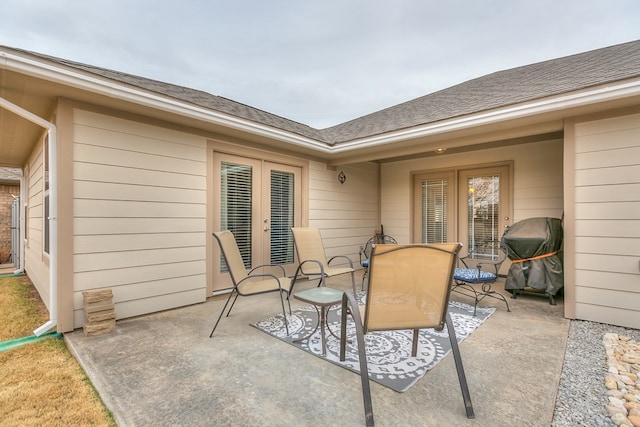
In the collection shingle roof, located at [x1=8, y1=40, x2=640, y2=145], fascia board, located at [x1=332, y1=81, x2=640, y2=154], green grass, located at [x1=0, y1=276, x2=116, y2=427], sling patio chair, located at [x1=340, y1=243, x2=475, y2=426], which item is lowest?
green grass, located at [x1=0, y1=276, x2=116, y2=427]

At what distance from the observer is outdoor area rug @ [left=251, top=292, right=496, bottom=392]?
6.76 ft

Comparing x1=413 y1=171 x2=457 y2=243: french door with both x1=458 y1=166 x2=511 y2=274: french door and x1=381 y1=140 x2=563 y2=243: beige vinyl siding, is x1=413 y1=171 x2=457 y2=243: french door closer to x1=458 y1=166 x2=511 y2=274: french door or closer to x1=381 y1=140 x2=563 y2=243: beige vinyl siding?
x1=458 y1=166 x2=511 y2=274: french door

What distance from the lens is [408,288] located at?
5.78 feet

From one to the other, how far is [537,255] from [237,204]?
437 cm

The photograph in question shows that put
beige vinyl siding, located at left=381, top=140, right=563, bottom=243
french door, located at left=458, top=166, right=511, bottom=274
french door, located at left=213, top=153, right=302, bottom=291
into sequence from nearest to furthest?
french door, located at left=213, top=153, right=302, bottom=291
beige vinyl siding, located at left=381, top=140, right=563, bottom=243
french door, located at left=458, top=166, right=511, bottom=274

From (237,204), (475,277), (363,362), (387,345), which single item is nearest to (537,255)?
(475,277)

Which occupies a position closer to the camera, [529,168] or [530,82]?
[530,82]

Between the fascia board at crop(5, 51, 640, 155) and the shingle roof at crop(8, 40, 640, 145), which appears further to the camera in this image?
the shingle roof at crop(8, 40, 640, 145)

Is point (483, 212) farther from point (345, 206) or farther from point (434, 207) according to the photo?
point (345, 206)

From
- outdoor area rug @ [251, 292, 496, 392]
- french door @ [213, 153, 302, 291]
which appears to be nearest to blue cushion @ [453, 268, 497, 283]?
outdoor area rug @ [251, 292, 496, 392]

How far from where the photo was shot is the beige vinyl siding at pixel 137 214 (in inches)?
118

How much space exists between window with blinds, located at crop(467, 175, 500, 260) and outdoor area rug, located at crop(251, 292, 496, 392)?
8.31 ft

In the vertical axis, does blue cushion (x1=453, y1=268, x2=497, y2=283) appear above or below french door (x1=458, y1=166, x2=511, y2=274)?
below

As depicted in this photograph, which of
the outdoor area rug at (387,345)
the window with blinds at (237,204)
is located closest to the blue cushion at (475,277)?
the outdoor area rug at (387,345)
